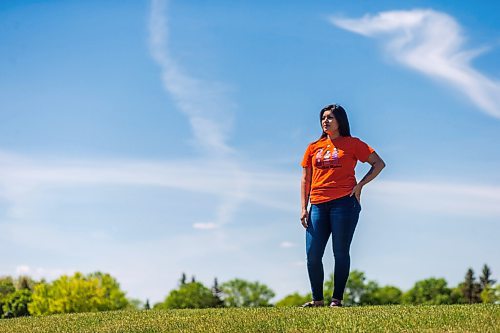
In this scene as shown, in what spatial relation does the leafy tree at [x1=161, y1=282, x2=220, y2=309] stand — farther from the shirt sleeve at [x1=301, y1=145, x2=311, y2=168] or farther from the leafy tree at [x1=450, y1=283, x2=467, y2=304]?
the shirt sleeve at [x1=301, y1=145, x2=311, y2=168]

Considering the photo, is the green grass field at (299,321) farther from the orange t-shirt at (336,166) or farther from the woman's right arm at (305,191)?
the orange t-shirt at (336,166)

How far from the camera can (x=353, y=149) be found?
12133 mm

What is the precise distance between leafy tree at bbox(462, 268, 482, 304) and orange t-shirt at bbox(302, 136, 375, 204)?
261ft

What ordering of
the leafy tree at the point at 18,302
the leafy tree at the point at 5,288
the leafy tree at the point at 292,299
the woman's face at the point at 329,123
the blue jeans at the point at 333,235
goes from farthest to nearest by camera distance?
the leafy tree at the point at 292,299 < the leafy tree at the point at 5,288 < the leafy tree at the point at 18,302 < the woman's face at the point at 329,123 < the blue jeans at the point at 333,235

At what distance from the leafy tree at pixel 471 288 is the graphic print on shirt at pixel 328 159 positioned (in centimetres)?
7954

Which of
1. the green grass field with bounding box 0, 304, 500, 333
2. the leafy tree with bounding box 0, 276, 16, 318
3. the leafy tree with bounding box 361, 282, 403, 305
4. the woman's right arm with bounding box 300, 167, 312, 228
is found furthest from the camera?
the leafy tree with bounding box 361, 282, 403, 305

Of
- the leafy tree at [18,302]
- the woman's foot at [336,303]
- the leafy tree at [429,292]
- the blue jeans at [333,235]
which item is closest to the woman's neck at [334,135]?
the blue jeans at [333,235]

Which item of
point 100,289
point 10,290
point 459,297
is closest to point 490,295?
point 459,297

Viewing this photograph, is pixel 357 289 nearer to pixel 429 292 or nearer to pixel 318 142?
pixel 429 292

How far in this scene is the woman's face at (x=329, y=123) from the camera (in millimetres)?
12320

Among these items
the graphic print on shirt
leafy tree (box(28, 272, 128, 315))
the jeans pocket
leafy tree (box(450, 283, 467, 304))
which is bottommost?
the jeans pocket

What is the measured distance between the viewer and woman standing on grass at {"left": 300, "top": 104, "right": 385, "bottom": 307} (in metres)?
12.0

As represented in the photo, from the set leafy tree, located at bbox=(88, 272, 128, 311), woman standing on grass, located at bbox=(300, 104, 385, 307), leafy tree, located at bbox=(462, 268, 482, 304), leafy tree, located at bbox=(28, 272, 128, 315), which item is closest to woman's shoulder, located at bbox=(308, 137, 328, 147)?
woman standing on grass, located at bbox=(300, 104, 385, 307)

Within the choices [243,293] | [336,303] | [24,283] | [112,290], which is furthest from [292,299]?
[336,303]
